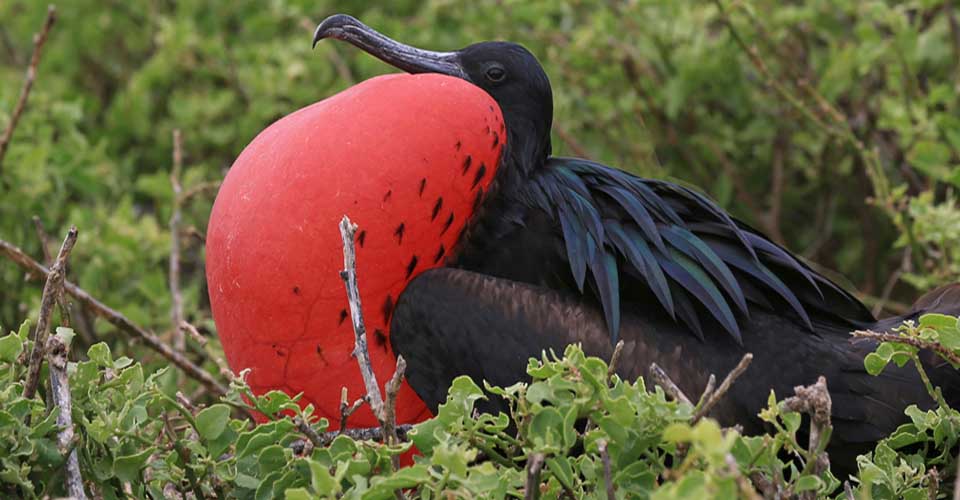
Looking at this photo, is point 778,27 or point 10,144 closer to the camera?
point 10,144

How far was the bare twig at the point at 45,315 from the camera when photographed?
179cm

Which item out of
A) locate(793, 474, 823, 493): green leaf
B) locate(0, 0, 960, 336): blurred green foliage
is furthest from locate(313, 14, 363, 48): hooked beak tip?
locate(793, 474, 823, 493): green leaf

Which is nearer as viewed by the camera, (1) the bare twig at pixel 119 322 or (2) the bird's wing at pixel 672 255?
(2) the bird's wing at pixel 672 255

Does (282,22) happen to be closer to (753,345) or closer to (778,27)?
(778,27)

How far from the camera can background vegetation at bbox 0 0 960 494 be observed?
3732 millimetres

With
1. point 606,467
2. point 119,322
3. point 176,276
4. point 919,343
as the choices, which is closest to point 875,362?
point 919,343

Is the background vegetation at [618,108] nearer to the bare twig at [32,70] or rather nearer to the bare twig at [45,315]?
the bare twig at [32,70]

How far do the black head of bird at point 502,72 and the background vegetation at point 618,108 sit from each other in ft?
3.30

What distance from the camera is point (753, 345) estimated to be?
2488 millimetres

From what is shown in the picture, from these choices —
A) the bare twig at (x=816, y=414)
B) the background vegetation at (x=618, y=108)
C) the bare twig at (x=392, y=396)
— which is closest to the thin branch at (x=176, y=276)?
the background vegetation at (x=618, y=108)

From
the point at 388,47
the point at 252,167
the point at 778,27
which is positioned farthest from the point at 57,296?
the point at 778,27

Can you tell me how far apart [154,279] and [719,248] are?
1.50 m

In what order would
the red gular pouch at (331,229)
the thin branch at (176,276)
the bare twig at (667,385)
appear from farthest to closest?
the thin branch at (176,276) < the red gular pouch at (331,229) < the bare twig at (667,385)

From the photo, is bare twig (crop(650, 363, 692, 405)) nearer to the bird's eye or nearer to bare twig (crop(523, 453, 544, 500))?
bare twig (crop(523, 453, 544, 500))
